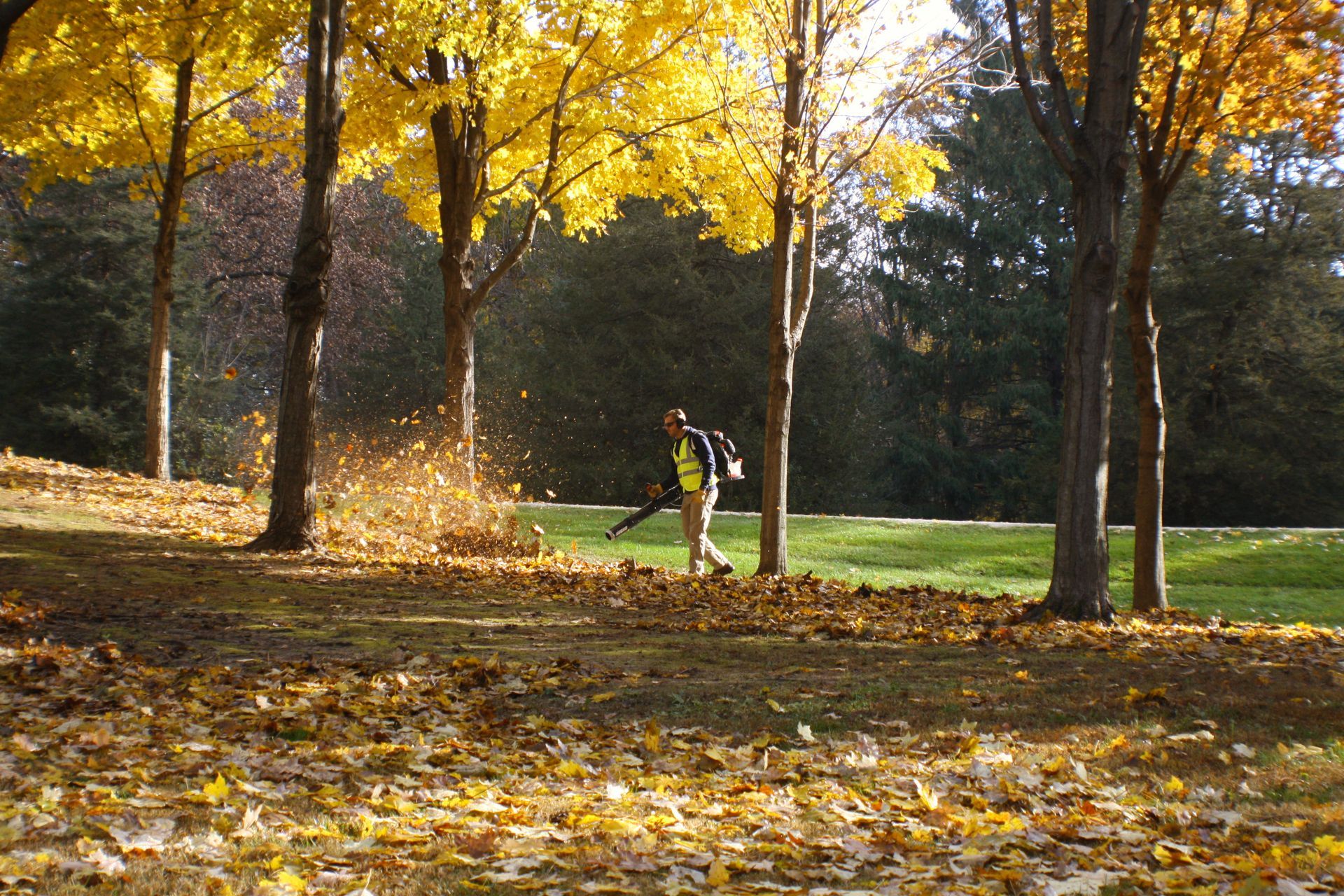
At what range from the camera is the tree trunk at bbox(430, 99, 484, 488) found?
14148 millimetres

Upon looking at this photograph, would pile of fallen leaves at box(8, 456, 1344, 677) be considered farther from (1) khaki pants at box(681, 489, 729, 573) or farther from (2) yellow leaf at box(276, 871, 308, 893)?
(2) yellow leaf at box(276, 871, 308, 893)

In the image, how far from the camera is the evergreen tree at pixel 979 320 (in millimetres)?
33875

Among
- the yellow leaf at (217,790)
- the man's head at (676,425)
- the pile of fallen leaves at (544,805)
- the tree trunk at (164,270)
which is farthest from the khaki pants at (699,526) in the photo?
the tree trunk at (164,270)

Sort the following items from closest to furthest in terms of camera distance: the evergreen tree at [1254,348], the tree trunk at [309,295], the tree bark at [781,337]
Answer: the tree trunk at [309,295] < the tree bark at [781,337] < the evergreen tree at [1254,348]

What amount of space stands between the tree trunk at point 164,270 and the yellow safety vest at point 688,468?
924cm

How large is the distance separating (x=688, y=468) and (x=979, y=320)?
24580 millimetres

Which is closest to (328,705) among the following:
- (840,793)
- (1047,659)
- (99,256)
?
(840,793)

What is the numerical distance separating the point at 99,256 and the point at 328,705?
21.8 m

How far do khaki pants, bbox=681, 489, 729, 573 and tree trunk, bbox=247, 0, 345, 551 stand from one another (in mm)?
3909

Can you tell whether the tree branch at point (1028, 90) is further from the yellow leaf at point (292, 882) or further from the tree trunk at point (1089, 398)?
the yellow leaf at point (292, 882)

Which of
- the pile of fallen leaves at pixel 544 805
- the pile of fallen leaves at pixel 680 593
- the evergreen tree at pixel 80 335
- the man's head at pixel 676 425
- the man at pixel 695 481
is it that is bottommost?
the pile of fallen leaves at pixel 544 805

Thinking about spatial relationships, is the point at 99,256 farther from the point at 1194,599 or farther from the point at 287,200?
the point at 1194,599

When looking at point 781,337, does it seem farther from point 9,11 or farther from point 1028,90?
point 9,11

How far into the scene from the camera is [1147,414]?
10.2m
